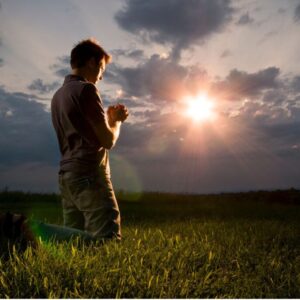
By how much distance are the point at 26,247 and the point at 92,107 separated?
1547mm

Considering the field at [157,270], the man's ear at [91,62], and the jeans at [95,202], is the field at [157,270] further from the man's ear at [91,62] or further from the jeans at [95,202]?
the man's ear at [91,62]

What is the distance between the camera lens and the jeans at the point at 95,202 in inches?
179

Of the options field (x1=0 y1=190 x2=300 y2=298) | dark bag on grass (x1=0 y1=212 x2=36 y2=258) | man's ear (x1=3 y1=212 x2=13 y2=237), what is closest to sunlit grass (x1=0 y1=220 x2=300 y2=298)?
field (x1=0 y1=190 x2=300 y2=298)

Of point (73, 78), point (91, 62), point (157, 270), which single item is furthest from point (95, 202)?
point (91, 62)

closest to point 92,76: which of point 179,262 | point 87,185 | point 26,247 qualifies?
point 87,185

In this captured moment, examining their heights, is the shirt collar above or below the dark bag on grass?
above

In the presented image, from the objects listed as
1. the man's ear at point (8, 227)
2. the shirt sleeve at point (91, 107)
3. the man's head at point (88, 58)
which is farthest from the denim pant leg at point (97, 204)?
the man's head at point (88, 58)

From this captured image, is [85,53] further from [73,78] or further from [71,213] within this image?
[71,213]

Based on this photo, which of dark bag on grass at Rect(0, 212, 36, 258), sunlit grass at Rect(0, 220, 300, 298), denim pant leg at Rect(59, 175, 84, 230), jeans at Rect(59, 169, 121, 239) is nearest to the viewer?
sunlit grass at Rect(0, 220, 300, 298)

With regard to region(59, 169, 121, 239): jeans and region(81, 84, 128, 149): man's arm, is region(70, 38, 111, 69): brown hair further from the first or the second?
region(59, 169, 121, 239): jeans

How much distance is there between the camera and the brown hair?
193 inches

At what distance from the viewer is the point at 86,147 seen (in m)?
4.68

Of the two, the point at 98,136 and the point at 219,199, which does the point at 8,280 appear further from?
the point at 219,199

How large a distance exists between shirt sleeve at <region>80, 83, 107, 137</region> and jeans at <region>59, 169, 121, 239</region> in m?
0.53
